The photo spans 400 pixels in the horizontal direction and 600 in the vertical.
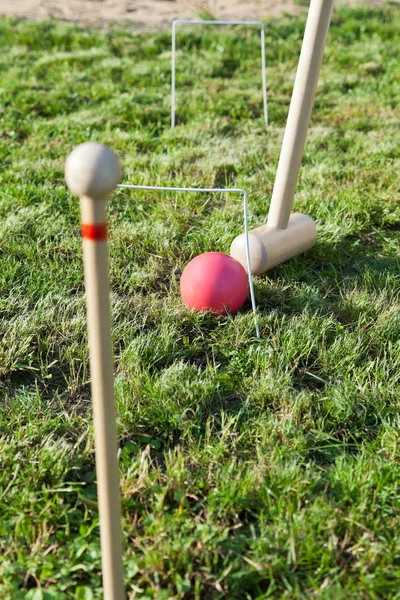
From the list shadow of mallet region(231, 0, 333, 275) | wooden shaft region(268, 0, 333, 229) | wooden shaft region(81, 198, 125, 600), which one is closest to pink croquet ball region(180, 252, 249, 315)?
shadow of mallet region(231, 0, 333, 275)

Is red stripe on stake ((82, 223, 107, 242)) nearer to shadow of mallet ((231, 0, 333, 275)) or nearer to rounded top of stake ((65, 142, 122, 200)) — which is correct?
rounded top of stake ((65, 142, 122, 200))

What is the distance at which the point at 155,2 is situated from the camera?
7.55 metres

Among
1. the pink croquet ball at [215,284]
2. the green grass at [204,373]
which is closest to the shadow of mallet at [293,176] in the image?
the green grass at [204,373]

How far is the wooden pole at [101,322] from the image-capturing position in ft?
4.25

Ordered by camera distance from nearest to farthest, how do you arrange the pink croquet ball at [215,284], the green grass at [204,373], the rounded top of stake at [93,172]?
the rounded top of stake at [93,172], the green grass at [204,373], the pink croquet ball at [215,284]

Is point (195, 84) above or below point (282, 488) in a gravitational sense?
above

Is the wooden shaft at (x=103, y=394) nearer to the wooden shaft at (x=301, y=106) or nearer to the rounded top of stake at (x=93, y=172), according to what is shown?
the rounded top of stake at (x=93, y=172)

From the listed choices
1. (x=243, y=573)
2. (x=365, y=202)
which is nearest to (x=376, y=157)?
(x=365, y=202)

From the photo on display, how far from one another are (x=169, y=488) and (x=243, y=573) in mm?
351

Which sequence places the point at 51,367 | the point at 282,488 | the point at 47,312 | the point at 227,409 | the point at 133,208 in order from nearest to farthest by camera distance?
the point at 282,488 < the point at 227,409 < the point at 51,367 < the point at 47,312 < the point at 133,208

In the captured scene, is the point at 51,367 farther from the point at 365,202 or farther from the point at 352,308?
Result: the point at 365,202


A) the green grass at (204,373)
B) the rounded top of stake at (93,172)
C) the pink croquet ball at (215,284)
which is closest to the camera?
the rounded top of stake at (93,172)

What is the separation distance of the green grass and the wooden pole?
25 centimetres

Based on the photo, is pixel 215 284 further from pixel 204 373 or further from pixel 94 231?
pixel 94 231
